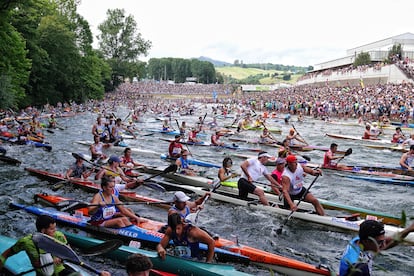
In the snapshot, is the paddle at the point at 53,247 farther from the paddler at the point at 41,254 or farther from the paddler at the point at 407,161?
the paddler at the point at 407,161

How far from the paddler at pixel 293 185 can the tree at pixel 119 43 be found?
2709 inches

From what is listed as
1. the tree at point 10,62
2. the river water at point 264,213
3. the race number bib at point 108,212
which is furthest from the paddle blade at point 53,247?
the tree at point 10,62

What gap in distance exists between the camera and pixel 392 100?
119 feet

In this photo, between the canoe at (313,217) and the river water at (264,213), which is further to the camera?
the canoe at (313,217)

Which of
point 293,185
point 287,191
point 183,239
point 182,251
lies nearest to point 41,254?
point 183,239

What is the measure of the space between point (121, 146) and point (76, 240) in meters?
12.7

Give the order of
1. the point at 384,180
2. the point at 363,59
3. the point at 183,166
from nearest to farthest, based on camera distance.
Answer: the point at 183,166 < the point at 384,180 < the point at 363,59

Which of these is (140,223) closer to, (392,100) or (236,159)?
(236,159)

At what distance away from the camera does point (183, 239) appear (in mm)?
6504

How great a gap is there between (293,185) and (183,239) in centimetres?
384

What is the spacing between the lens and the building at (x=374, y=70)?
46.4 meters

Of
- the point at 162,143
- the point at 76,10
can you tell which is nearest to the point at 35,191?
the point at 162,143

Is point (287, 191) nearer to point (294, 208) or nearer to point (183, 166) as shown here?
point (294, 208)

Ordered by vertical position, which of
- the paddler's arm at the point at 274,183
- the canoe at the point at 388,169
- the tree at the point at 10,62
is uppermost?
the tree at the point at 10,62
